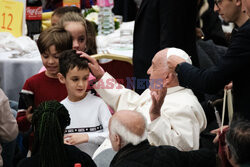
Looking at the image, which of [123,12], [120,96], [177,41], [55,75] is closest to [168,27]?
[177,41]

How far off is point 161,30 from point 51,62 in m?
0.89

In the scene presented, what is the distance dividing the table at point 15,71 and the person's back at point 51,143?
1966 mm

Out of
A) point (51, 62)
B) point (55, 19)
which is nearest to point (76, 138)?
point (51, 62)

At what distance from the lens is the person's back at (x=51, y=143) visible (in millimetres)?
2629

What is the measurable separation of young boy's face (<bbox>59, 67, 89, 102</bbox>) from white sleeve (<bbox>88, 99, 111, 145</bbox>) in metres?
0.17

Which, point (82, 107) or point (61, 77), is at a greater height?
point (61, 77)

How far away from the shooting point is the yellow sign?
520cm

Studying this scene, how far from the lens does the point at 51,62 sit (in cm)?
382

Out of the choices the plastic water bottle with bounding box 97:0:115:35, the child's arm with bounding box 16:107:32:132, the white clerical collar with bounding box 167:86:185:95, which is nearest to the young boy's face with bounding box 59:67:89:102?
the child's arm with bounding box 16:107:32:132

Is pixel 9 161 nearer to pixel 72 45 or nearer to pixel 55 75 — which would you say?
pixel 55 75

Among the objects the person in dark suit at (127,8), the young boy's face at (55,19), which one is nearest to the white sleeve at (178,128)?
the young boy's face at (55,19)

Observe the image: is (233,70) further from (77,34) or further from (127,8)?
(127,8)

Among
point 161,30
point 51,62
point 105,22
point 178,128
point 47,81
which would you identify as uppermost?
point 161,30

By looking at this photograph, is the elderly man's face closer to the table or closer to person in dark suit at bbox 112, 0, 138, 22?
the table
